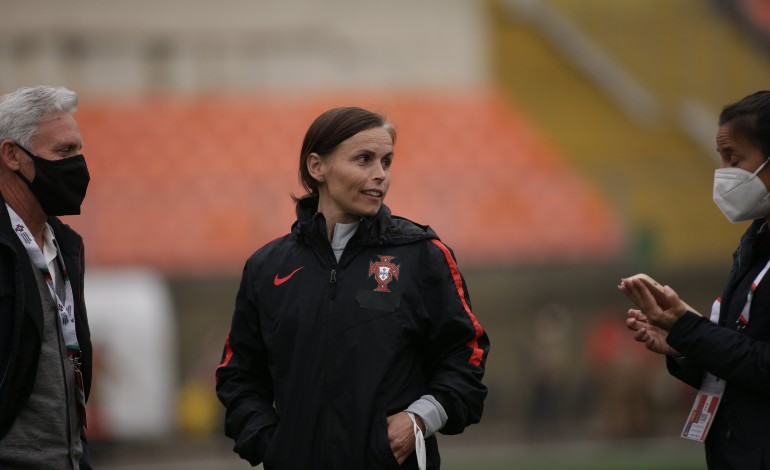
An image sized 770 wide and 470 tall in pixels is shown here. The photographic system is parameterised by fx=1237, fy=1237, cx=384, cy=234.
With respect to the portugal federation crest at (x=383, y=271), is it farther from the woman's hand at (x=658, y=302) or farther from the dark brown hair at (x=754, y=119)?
the dark brown hair at (x=754, y=119)

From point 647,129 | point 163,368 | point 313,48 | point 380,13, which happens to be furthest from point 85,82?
point 647,129

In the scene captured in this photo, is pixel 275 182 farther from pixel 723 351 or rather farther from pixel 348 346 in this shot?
pixel 723 351

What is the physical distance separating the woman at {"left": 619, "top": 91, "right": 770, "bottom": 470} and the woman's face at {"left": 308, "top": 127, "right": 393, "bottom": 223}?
878 millimetres

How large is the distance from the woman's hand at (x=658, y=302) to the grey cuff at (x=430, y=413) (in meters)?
0.71

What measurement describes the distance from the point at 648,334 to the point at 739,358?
44cm

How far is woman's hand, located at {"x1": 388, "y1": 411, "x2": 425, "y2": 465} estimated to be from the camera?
3.93 meters

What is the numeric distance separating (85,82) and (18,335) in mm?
17293

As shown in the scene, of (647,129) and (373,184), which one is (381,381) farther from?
(647,129)

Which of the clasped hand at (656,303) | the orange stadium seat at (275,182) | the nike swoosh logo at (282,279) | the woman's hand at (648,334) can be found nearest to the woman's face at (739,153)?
the clasped hand at (656,303)

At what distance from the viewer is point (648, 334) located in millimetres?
4309

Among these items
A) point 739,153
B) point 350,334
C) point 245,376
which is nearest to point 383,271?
point 350,334

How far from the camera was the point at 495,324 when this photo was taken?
17.1m

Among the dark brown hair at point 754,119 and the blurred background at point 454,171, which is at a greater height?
the dark brown hair at point 754,119

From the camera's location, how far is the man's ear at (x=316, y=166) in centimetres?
427
